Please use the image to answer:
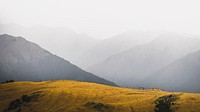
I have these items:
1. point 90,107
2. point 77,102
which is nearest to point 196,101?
point 90,107

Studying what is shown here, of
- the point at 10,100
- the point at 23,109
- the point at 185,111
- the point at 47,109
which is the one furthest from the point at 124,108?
the point at 10,100

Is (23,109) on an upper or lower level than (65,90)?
lower

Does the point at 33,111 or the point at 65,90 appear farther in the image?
the point at 65,90

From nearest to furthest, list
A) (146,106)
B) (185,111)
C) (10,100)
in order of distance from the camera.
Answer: (185,111) < (146,106) < (10,100)

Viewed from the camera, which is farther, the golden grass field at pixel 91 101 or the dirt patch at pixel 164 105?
the golden grass field at pixel 91 101

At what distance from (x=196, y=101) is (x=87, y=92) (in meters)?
67.3

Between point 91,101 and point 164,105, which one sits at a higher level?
point 91,101

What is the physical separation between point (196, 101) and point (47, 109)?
70.5m

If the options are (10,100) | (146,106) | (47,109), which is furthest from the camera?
(10,100)

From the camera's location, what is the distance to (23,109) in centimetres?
16775

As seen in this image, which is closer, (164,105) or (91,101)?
(164,105)

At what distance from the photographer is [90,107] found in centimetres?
15275

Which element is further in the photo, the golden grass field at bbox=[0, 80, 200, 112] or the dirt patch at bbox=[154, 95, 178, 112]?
the golden grass field at bbox=[0, 80, 200, 112]

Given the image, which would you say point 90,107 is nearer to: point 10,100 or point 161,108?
point 161,108
